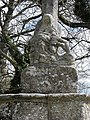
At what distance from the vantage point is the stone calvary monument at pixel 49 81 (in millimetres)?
Answer: 3303

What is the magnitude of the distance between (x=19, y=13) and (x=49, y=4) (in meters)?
4.60

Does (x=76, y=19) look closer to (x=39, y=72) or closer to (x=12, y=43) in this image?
(x=12, y=43)

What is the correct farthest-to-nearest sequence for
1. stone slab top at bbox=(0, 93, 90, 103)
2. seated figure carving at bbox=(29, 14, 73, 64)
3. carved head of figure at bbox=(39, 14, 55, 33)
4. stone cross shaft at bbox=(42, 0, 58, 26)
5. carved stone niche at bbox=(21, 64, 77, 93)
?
stone cross shaft at bbox=(42, 0, 58, 26) < carved head of figure at bbox=(39, 14, 55, 33) < seated figure carving at bbox=(29, 14, 73, 64) < carved stone niche at bbox=(21, 64, 77, 93) < stone slab top at bbox=(0, 93, 90, 103)

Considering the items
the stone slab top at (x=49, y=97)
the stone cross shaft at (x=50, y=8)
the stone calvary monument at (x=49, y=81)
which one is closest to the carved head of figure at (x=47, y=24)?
the stone calvary monument at (x=49, y=81)

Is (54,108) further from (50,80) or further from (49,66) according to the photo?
(49,66)

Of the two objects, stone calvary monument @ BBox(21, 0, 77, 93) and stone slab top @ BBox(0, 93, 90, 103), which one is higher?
stone calvary monument @ BBox(21, 0, 77, 93)

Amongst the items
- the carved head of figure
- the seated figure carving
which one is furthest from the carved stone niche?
the carved head of figure

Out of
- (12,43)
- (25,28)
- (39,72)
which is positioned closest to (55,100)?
(39,72)

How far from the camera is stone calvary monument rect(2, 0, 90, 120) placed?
3.30 metres

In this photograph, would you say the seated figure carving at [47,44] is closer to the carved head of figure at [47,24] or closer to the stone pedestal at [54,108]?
the carved head of figure at [47,24]

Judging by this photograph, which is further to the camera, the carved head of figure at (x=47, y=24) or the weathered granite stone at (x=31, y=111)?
the carved head of figure at (x=47, y=24)

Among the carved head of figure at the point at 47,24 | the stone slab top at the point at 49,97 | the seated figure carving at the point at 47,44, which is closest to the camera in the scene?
the stone slab top at the point at 49,97

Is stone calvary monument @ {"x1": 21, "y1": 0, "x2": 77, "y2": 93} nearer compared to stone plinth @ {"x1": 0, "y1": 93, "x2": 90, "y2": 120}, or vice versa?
stone plinth @ {"x1": 0, "y1": 93, "x2": 90, "y2": 120}

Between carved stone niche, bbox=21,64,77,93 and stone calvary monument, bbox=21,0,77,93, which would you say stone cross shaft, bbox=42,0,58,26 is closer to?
stone calvary monument, bbox=21,0,77,93
